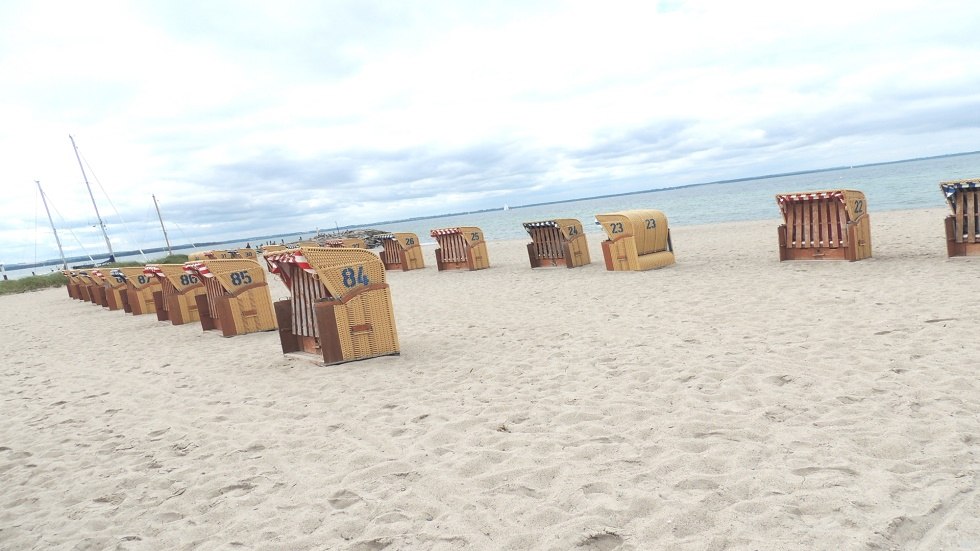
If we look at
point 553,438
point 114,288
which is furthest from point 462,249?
point 553,438

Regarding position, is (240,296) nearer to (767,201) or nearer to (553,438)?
(553,438)

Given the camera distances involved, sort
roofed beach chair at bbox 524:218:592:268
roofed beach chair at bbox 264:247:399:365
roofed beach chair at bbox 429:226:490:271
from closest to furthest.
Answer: roofed beach chair at bbox 264:247:399:365, roofed beach chair at bbox 524:218:592:268, roofed beach chair at bbox 429:226:490:271

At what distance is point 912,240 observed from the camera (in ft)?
42.1

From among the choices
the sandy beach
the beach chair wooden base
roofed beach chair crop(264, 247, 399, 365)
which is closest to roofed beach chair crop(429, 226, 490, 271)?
the sandy beach

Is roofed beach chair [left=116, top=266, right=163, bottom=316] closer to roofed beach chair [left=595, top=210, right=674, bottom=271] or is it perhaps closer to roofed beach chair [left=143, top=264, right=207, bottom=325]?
roofed beach chair [left=143, top=264, right=207, bottom=325]

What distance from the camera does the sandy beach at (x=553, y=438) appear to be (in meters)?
2.82

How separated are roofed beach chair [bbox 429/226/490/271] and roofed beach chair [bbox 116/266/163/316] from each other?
24.5 feet

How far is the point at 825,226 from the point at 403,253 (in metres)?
13.0

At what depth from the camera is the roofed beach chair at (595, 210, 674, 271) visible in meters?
12.3

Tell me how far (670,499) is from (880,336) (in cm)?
369

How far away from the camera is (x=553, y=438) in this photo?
3.86 meters

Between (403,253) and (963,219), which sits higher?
(403,253)

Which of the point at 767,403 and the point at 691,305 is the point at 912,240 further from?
the point at 767,403

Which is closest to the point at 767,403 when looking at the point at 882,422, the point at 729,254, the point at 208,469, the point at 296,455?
the point at 882,422
